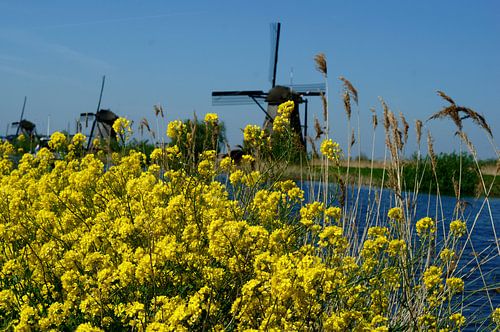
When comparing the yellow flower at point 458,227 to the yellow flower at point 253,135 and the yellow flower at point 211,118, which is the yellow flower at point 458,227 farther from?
the yellow flower at point 211,118

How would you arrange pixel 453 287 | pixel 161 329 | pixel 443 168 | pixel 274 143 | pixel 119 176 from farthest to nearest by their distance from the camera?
pixel 443 168 → pixel 274 143 → pixel 119 176 → pixel 453 287 → pixel 161 329

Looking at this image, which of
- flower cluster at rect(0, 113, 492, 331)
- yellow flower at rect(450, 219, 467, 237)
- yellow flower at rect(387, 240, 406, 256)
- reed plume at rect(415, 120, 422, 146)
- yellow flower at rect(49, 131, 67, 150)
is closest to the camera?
flower cluster at rect(0, 113, 492, 331)

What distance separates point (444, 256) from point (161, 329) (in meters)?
2.66

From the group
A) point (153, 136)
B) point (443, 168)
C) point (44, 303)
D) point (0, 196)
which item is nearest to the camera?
point (44, 303)

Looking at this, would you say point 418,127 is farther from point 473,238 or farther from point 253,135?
point 473,238

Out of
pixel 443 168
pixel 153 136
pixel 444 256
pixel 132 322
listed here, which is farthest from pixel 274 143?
pixel 443 168

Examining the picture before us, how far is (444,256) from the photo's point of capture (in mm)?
4750

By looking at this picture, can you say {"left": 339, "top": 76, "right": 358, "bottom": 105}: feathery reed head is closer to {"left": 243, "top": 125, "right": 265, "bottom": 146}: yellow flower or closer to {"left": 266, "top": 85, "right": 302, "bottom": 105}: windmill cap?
{"left": 243, "top": 125, "right": 265, "bottom": 146}: yellow flower

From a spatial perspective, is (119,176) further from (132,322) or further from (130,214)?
(132,322)

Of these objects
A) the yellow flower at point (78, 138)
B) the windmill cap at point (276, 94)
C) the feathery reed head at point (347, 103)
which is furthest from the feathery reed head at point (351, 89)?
the windmill cap at point (276, 94)

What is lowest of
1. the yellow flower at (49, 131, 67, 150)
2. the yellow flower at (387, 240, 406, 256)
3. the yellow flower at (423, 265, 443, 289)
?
the yellow flower at (423, 265, 443, 289)

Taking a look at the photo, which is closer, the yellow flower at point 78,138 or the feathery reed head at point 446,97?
the feathery reed head at point 446,97

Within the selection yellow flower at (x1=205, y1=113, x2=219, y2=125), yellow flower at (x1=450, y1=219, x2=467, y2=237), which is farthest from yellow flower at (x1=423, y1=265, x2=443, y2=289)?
yellow flower at (x1=205, y1=113, x2=219, y2=125)

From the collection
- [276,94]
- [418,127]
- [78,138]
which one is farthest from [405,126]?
[276,94]
